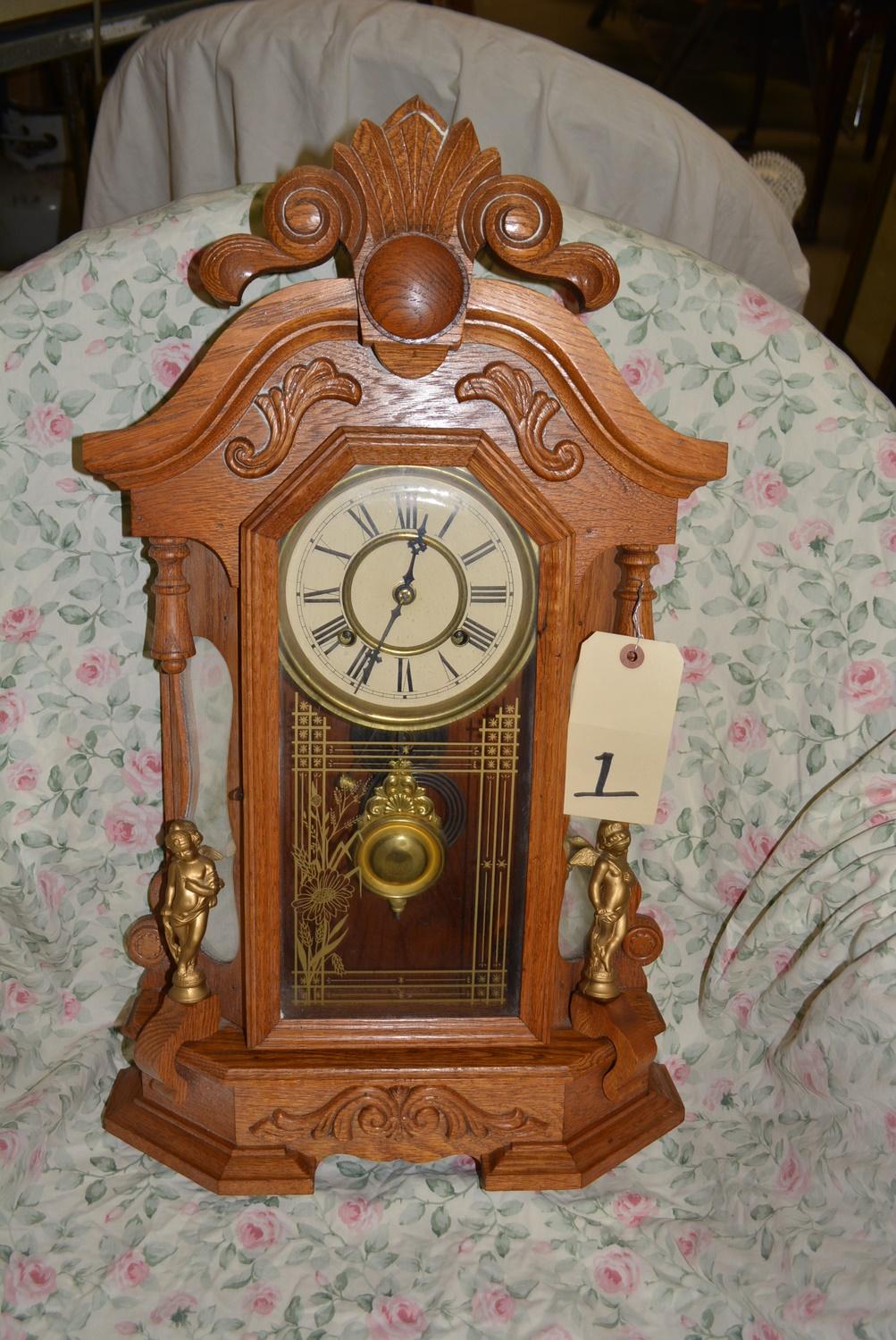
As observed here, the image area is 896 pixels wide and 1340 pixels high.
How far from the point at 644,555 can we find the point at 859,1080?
487 mm

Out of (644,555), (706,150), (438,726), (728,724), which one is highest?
(706,150)

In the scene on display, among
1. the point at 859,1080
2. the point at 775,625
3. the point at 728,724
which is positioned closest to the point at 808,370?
the point at 775,625

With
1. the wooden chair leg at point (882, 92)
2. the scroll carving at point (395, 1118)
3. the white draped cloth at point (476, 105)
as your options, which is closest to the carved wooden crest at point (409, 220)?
the white draped cloth at point (476, 105)

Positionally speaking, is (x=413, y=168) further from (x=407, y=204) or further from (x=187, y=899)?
(x=187, y=899)

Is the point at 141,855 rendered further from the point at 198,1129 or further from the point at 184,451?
the point at 184,451

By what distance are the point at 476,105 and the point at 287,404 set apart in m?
0.60

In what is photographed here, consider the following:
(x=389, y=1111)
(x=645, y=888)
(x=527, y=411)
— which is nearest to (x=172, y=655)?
(x=527, y=411)

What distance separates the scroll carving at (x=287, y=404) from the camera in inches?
32.6

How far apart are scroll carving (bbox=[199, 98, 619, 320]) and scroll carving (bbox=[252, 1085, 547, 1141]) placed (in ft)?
1.99

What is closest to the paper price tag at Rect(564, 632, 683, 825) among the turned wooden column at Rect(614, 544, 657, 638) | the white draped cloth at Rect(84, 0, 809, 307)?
the turned wooden column at Rect(614, 544, 657, 638)

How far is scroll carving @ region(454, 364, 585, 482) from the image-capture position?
84cm

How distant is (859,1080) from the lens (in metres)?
1.01

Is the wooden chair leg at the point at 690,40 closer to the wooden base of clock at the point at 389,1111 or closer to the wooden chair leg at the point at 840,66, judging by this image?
the wooden chair leg at the point at 840,66

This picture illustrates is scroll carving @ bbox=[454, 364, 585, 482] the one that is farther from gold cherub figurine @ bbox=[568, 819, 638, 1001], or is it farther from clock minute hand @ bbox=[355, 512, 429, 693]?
gold cherub figurine @ bbox=[568, 819, 638, 1001]
